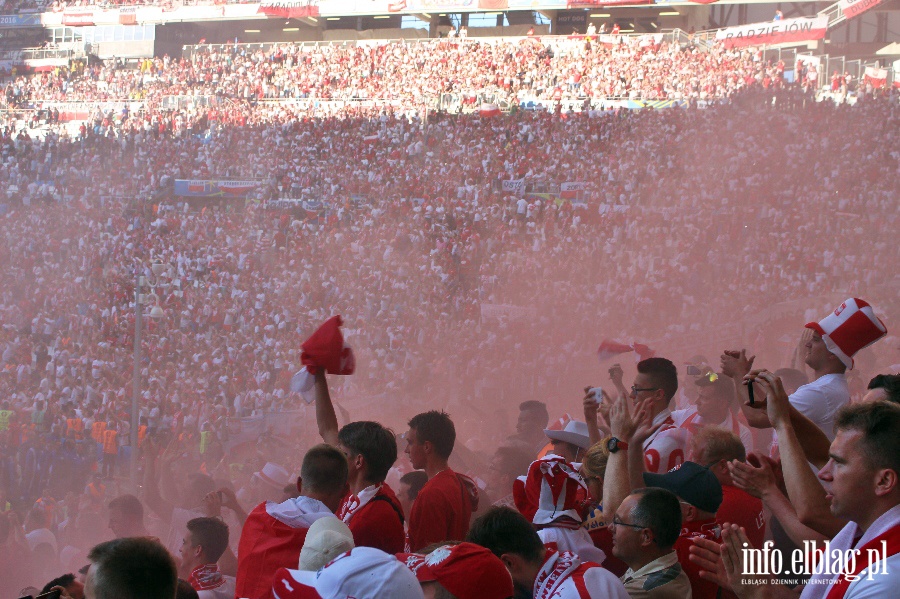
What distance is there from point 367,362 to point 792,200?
567 cm

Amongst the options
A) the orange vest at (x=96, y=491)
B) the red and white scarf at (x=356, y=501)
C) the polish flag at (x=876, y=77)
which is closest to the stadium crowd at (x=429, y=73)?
the polish flag at (x=876, y=77)

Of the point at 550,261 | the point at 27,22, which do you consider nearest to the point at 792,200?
the point at 550,261

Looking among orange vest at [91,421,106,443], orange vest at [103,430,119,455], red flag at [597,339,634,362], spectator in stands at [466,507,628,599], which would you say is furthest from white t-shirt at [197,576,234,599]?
orange vest at [91,421,106,443]

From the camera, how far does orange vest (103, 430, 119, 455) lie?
9.02m

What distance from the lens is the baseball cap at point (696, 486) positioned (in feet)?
6.93

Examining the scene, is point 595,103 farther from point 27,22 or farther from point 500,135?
point 27,22

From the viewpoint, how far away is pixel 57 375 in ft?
35.2

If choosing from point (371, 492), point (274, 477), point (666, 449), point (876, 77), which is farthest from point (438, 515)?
point (876, 77)

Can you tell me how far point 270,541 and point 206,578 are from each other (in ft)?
2.27

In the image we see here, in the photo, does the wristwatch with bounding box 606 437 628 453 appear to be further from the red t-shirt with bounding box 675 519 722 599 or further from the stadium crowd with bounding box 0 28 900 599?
the red t-shirt with bounding box 675 519 722 599

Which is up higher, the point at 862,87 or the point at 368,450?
the point at 862,87

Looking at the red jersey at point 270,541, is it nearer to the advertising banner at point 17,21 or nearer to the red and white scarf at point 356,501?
the red and white scarf at point 356,501

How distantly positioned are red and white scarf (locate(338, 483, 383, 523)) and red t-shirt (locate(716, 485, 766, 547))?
0.88 m

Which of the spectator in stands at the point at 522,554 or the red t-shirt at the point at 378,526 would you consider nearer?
the spectator in stands at the point at 522,554
